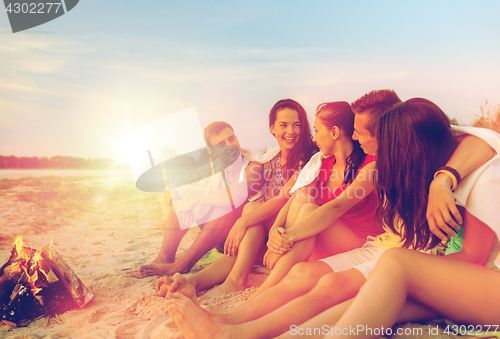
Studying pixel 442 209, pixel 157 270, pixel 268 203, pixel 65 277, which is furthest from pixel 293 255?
pixel 65 277

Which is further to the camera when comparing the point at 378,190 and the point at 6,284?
the point at 6,284

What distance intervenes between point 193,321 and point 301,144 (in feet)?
6.37

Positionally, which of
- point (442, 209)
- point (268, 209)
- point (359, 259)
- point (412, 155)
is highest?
point (412, 155)

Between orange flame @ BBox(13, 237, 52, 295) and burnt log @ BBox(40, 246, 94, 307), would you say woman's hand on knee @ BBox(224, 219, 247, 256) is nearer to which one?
burnt log @ BBox(40, 246, 94, 307)

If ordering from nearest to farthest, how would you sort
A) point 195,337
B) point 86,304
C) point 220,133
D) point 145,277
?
point 195,337 < point 86,304 < point 145,277 < point 220,133

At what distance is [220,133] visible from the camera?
3.54 m

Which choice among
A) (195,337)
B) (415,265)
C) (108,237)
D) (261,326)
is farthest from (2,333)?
(108,237)

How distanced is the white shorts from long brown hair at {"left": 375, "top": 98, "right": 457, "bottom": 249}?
11.4 inches

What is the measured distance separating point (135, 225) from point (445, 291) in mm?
6645

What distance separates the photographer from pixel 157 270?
10.5 feet

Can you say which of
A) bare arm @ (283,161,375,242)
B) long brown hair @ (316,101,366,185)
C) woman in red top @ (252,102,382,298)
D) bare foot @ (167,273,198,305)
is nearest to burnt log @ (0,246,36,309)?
bare foot @ (167,273,198,305)

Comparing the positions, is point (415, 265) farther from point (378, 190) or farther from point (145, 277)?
point (145, 277)

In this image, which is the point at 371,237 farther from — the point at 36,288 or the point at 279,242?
the point at 36,288

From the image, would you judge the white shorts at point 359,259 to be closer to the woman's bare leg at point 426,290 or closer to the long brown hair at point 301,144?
the woman's bare leg at point 426,290
